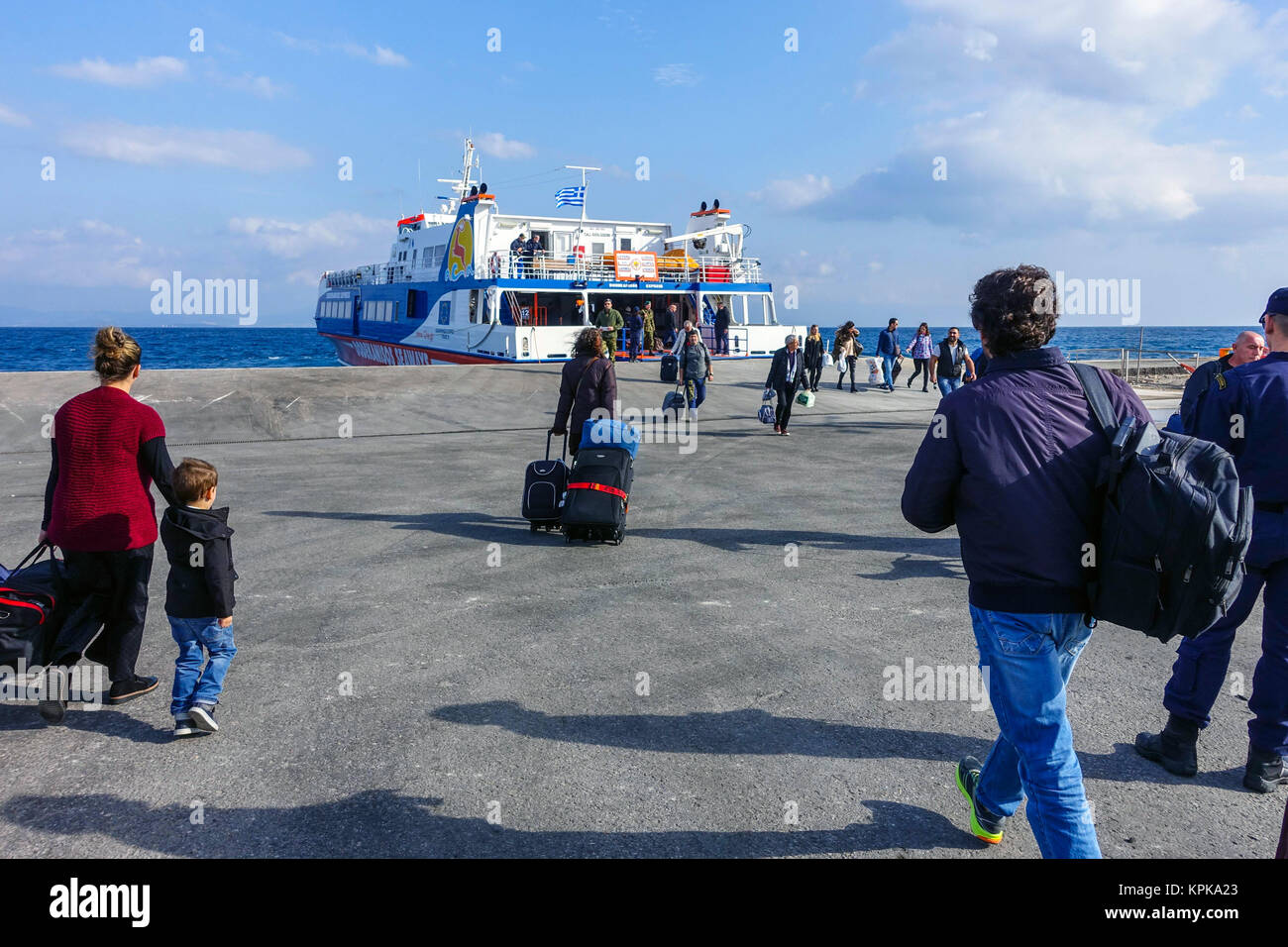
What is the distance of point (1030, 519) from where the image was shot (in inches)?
96.0

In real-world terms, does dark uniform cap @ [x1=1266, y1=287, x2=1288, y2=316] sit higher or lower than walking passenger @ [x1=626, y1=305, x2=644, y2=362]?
lower

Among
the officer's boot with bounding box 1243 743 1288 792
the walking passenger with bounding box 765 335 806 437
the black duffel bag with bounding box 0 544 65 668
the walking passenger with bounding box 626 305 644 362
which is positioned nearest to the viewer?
the officer's boot with bounding box 1243 743 1288 792

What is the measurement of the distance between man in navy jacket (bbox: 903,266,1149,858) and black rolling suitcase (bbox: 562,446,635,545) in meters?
4.93

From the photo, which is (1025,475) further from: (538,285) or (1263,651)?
(538,285)

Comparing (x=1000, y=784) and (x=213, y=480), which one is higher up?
(x=213, y=480)

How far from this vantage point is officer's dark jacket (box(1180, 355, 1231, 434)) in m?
3.81

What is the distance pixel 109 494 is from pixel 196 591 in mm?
757

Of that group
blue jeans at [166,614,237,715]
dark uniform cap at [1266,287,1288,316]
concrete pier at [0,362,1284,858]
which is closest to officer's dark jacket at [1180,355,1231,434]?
dark uniform cap at [1266,287,1288,316]

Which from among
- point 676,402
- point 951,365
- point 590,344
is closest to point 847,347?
point 951,365

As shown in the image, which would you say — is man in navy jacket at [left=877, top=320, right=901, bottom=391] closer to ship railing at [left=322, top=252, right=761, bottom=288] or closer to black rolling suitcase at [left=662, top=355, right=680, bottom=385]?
black rolling suitcase at [left=662, top=355, right=680, bottom=385]
